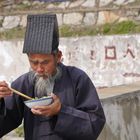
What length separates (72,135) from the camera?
301cm

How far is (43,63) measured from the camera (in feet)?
9.87

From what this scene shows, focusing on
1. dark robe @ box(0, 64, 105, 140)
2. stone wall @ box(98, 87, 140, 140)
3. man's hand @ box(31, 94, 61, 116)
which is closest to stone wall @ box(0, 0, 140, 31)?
stone wall @ box(98, 87, 140, 140)

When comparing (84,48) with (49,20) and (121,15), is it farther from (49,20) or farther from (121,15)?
(49,20)

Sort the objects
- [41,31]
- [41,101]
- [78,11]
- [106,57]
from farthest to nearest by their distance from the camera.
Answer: [78,11], [106,57], [41,31], [41,101]

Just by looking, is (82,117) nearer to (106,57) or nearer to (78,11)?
(106,57)

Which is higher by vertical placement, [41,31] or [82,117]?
[41,31]

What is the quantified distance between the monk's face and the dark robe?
0.12 metres

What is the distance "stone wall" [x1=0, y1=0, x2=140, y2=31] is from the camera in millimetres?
13055

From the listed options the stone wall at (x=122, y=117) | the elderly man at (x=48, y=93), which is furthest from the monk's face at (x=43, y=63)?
the stone wall at (x=122, y=117)

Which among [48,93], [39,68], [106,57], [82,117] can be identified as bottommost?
[106,57]

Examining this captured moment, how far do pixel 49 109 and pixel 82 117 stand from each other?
0.25 m

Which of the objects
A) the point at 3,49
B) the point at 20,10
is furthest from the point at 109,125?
the point at 20,10

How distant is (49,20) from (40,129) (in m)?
0.60

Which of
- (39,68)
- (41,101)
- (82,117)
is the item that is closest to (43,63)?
(39,68)
